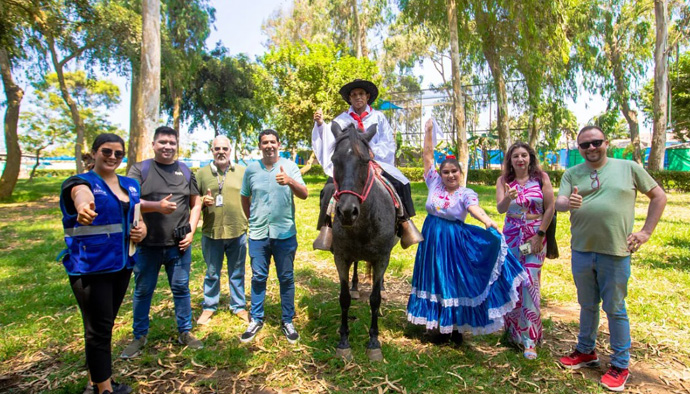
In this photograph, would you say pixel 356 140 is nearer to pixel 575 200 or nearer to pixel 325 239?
pixel 325 239

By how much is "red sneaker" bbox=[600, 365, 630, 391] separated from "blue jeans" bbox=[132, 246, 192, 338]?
14.5 ft

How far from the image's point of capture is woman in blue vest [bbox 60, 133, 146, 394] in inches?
122

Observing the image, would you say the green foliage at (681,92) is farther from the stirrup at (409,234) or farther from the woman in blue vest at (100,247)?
the woman in blue vest at (100,247)

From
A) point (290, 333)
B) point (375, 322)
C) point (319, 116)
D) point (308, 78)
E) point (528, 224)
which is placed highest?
point (308, 78)

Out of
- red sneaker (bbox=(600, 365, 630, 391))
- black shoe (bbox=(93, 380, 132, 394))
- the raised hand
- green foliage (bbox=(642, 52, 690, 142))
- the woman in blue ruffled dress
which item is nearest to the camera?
black shoe (bbox=(93, 380, 132, 394))

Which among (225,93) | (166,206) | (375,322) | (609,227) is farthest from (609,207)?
(225,93)

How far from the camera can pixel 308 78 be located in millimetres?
21031

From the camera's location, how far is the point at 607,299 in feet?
11.9

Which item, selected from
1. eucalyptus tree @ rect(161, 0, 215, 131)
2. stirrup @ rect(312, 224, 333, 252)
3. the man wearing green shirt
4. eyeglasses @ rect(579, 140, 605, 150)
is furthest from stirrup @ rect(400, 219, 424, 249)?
eucalyptus tree @ rect(161, 0, 215, 131)

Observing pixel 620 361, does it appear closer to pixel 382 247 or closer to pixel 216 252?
pixel 382 247

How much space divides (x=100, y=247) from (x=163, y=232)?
0.94 metres

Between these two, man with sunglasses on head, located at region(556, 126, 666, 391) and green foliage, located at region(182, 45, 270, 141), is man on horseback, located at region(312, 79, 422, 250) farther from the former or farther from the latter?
green foliage, located at region(182, 45, 270, 141)

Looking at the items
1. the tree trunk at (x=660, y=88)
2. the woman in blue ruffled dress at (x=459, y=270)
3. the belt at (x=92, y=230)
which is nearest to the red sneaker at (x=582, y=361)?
the woman in blue ruffled dress at (x=459, y=270)

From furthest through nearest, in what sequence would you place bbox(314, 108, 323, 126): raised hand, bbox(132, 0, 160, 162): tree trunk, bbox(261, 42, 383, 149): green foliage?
bbox(261, 42, 383, 149): green foliage → bbox(132, 0, 160, 162): tree trunk → bbox(314, 108, 323, 126): raised hand
